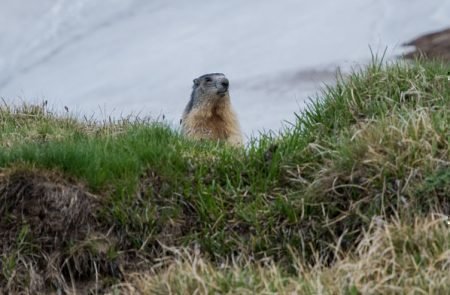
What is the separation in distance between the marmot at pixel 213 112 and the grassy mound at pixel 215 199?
3.11 meters

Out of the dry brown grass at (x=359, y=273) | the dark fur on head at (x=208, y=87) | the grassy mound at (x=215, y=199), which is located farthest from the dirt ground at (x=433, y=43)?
the dry brown grass at (x=359, y=273)

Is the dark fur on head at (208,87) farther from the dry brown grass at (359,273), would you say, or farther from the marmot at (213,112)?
the dry brown grass at (359,273)

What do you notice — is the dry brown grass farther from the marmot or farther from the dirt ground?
the dirt ground

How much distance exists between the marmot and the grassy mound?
10.2 ft

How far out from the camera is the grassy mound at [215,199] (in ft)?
28.6

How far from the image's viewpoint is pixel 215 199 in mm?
9219

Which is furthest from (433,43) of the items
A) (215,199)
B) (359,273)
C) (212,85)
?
(359,273)

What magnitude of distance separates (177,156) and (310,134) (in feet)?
3.28

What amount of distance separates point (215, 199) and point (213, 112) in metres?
3.85

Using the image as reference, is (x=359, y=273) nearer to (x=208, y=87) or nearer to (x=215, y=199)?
(x=215, y=199)

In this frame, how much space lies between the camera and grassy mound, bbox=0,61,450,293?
8.72 m

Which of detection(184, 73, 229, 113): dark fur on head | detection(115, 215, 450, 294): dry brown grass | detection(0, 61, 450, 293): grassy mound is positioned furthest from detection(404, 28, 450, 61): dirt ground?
detection(115, 215, 450, 294): dry brown grass

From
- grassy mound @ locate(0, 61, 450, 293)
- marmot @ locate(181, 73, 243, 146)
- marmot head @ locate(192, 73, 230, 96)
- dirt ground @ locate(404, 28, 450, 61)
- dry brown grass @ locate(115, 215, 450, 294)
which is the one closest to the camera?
dry brown grass @ locate(115, 215, 450, 294)

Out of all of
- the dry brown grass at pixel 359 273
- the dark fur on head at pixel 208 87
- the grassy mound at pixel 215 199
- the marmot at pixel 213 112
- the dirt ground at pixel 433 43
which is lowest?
the dry brown grass at pixel 359 273
